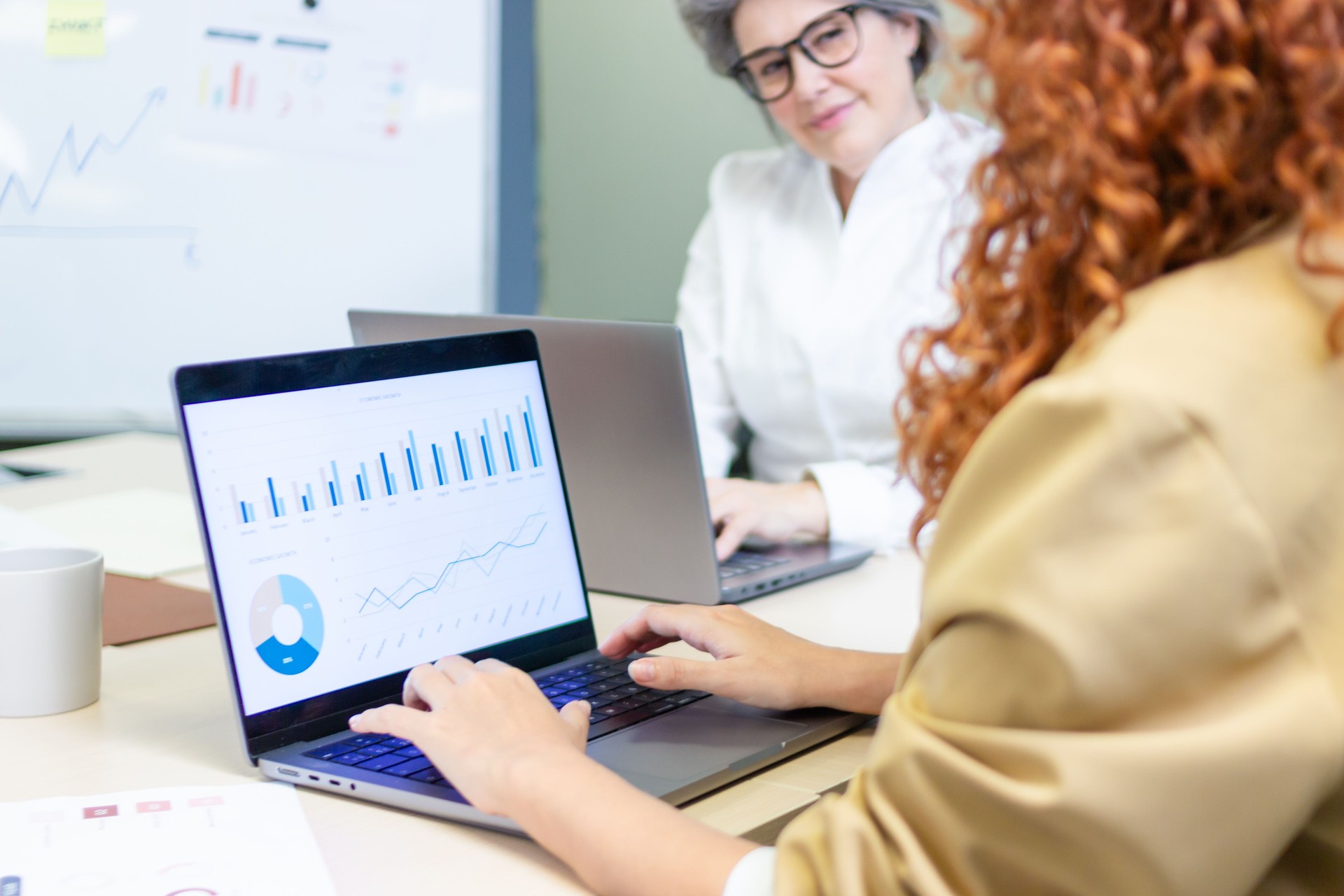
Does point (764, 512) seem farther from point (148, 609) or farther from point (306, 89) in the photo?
point (306, 89)

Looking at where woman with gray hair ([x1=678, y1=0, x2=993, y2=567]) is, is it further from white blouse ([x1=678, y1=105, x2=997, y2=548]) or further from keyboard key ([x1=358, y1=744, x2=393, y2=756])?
keyboard key ([x1=358, y1=744, x2=393, y2=756])

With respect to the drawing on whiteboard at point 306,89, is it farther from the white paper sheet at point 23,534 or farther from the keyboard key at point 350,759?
the keyboard key at point 350,759

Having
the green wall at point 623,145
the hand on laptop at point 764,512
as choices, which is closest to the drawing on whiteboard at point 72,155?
the green wall at point 623,145

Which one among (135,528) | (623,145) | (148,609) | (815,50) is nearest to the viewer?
(148,609)

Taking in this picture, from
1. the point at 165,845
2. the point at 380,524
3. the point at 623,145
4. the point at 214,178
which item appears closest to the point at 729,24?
the point at 623,145

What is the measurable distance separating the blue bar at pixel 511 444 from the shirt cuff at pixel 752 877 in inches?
14.7

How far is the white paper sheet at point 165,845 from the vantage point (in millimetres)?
580

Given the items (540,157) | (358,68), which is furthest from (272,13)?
(540,157)

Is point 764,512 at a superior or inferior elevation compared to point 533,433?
inferior

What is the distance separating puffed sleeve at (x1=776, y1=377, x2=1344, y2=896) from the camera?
447mm

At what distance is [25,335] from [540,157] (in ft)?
2.98

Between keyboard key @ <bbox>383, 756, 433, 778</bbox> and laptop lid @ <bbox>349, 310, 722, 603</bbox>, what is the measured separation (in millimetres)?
392

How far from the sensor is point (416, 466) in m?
0.80

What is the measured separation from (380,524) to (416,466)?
0.05 m
